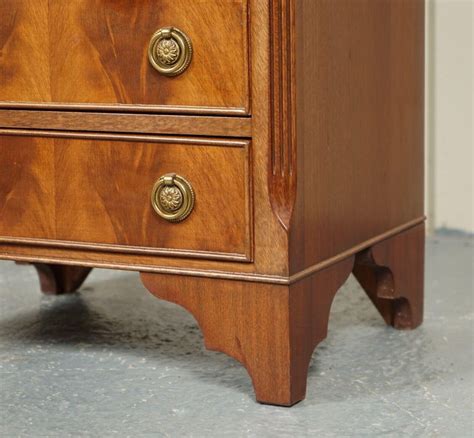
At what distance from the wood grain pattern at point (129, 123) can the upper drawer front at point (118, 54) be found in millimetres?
13

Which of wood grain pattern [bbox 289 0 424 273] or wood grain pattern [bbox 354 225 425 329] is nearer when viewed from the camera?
wood grain pattern [bbox 289 0 424 273]

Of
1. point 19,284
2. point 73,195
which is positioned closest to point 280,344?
point 73,195

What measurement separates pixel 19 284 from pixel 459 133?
0.98 metres

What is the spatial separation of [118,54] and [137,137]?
0.34 ft

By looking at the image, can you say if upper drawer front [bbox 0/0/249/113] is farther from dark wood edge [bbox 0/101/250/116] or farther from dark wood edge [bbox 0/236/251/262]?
dark wood edge [bbox 0/236/251/262]

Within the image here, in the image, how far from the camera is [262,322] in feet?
4.47

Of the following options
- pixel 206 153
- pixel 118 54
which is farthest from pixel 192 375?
pixel 118 54

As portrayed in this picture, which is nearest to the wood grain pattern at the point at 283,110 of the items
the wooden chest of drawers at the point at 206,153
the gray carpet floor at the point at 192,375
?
the wooden chest of drawers at the point at 206,153

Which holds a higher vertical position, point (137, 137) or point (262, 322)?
point (137, 137)

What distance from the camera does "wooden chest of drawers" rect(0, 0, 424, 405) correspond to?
132cm

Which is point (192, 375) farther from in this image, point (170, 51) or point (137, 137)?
point (170, 51)

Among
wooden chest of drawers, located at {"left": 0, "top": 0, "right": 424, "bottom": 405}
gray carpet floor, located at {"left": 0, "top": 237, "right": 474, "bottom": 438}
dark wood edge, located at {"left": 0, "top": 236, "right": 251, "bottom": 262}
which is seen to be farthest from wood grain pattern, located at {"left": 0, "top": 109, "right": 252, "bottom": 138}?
gray carpet floor, located at {"left": 0, "top": 237, "right": 474, "bottom": 438}

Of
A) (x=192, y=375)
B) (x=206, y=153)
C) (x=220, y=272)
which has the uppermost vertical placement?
(x=206, y=153)

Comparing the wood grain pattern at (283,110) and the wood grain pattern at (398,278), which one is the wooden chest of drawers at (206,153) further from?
the wood grain pattern at (398,278)
